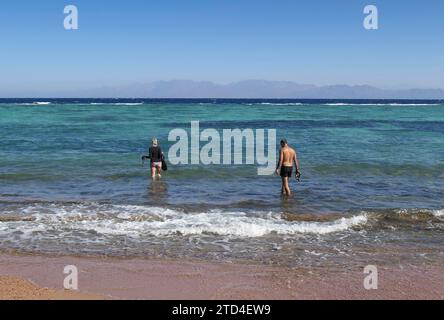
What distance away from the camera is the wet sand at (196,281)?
22.2 ft

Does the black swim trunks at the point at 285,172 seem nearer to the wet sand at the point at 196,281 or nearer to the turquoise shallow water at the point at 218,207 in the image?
the turquoise shallow water at the point at 218,207

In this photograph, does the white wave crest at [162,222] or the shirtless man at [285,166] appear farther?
the shirtless man at [285,166]

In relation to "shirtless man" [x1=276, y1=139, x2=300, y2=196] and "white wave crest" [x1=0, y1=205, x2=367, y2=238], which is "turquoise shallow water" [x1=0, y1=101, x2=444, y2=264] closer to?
"white wave crest" [x1=0, y1=205, x2=367, y2=238]

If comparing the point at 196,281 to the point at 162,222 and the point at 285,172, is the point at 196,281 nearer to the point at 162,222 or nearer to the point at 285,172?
the point at 162,222

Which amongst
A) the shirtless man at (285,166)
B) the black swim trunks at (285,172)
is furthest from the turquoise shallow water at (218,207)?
the black swim trunks at (285,172)

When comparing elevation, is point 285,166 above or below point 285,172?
above

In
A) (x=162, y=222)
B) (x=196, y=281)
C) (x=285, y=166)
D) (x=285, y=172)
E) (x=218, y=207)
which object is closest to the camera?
(x=196, y=281)

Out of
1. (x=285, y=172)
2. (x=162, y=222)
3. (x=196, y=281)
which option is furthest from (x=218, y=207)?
(x=196, y=281)

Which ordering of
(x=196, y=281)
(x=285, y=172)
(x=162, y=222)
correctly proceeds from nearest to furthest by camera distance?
(x=196, y=281) → (x=162, y=222) → (x=285, y=172)

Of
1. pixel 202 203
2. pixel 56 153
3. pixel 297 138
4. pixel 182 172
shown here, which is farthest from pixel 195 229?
pixel 297 138

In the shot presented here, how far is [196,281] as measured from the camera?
7340mm

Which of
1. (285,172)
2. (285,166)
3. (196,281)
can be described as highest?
(285,166)

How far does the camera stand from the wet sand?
6762mm
